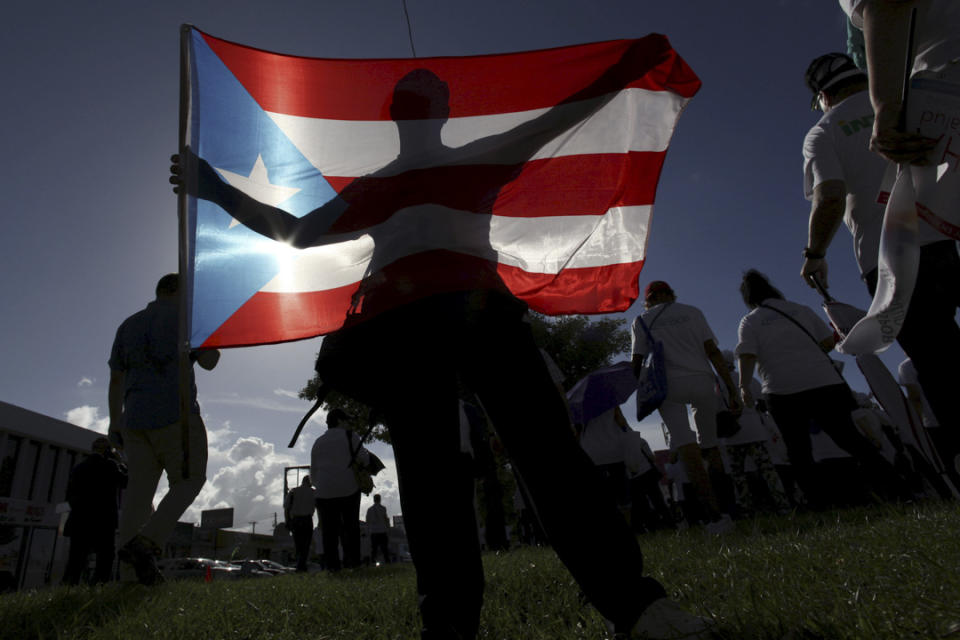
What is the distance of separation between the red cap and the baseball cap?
2739 millimetres

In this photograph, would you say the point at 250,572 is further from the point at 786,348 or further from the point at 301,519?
the point at 786,348

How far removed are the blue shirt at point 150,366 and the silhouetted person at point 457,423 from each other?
2743 millimetres

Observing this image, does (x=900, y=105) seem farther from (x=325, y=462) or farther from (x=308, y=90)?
(x=325, y=462)

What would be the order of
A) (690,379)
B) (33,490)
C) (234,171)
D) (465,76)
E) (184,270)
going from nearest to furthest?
(184,270), (234,171), (465,76), (690,379), (33,490)

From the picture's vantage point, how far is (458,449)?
1813 millimetres

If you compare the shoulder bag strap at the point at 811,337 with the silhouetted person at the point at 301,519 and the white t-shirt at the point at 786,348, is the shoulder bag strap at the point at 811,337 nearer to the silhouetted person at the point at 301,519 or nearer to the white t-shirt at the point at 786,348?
the white t-shirt at the point at 786,348

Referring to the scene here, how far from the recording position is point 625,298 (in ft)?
8.76

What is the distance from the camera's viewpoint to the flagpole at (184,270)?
2.21 metres

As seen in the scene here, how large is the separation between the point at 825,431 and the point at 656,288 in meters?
1.84

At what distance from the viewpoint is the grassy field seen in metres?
1.35

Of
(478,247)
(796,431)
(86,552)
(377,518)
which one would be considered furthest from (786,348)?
(377,518)

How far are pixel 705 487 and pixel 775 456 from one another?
128 inches

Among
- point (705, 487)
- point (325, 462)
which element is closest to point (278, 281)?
point (705, 487)

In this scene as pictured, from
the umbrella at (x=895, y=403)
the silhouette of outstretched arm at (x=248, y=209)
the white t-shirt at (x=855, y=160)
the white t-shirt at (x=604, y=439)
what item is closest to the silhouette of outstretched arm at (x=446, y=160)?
the silhouette of outstretched arm at (x=248, y=209)
